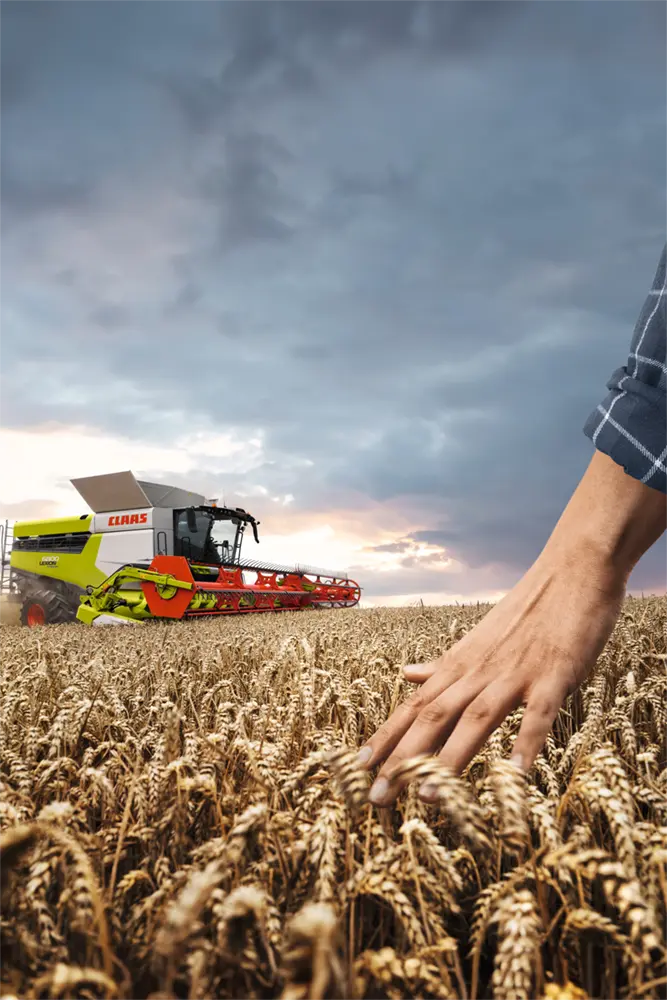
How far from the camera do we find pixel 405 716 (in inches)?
58.1

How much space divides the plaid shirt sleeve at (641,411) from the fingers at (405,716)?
595 mm

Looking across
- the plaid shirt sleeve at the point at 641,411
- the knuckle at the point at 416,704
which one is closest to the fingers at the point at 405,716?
the knuckle at the point at 416,704

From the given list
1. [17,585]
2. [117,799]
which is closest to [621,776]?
[117,799]

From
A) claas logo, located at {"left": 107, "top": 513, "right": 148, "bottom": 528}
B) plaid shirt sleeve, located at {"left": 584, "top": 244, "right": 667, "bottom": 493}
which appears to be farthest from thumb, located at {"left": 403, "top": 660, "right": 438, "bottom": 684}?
claas logo, located at {"left": 107, "top": 513, "right": 148, "bottom": 528}

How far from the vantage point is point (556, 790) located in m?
1.57

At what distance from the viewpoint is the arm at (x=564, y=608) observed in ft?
4.43

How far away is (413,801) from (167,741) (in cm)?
61

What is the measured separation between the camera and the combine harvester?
14805mm

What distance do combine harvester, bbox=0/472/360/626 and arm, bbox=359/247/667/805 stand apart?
1327 centimetres

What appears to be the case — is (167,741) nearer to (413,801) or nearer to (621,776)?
(413,801)

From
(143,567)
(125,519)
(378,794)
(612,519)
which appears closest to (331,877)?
(378,794)

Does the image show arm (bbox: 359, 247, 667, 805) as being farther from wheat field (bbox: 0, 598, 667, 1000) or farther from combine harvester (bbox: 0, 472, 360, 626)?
combine harvester (bbox: 0, 472, 360, 626)

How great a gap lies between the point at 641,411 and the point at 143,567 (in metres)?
17.0

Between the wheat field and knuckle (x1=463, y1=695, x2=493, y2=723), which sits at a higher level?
knuckle (x1=463, y1=695, x2=493, y2=723)
